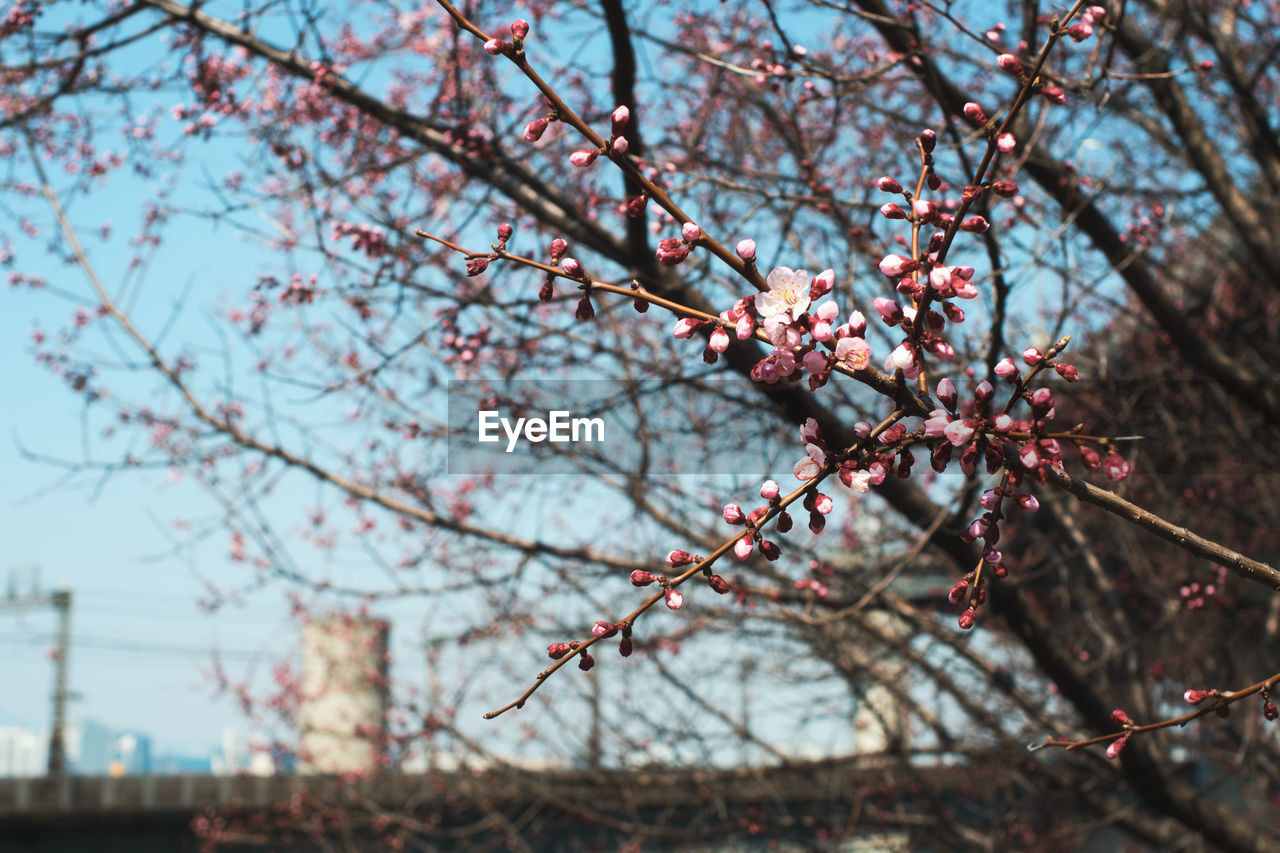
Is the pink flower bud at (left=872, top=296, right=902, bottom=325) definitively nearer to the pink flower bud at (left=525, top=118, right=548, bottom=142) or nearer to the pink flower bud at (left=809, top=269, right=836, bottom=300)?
the pink flower bud at (left=809, top=269, right=836, bottom=300)

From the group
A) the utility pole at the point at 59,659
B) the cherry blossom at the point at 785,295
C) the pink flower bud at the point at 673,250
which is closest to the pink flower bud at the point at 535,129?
the pink flower bud at the point at 673,250

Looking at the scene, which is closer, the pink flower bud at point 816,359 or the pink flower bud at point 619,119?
the pink flower bud at point 816,359

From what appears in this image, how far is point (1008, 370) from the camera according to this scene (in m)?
1.46

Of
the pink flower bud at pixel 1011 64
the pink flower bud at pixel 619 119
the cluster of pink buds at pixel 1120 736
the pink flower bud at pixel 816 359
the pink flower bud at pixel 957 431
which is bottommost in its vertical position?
the cluster of pink buds at pixel 1120 736

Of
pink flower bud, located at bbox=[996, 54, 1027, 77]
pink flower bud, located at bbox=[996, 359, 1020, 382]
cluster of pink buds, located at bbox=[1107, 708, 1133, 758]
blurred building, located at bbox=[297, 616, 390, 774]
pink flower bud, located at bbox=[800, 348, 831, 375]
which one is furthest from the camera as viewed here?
blurred building, located at bbox=[297, 616, 390, 774]

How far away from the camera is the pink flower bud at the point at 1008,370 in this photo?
144 cm

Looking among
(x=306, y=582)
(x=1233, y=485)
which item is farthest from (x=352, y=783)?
(x=1233, y=485)

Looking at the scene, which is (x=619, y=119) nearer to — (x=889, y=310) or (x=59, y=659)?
(x=889, y=310)

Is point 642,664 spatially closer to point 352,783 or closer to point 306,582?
point 306,582

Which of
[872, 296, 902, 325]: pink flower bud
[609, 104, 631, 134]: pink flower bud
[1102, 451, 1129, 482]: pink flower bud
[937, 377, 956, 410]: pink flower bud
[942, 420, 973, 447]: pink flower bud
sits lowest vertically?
[1102, 451, 1129, 482]: pink flower bud

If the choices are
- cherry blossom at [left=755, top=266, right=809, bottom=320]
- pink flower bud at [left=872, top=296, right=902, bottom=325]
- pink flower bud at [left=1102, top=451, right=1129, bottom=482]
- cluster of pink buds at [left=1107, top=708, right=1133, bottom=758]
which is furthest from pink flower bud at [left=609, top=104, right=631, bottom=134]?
cluster of pink buds at [left=1107, top=708, right=1133, bottom=758]

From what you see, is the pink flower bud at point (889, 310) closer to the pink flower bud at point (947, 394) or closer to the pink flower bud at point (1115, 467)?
the pink flower bud at point (947, 394)

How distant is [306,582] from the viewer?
17.0 feet

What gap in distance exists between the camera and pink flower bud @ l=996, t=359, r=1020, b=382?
4.72ft
